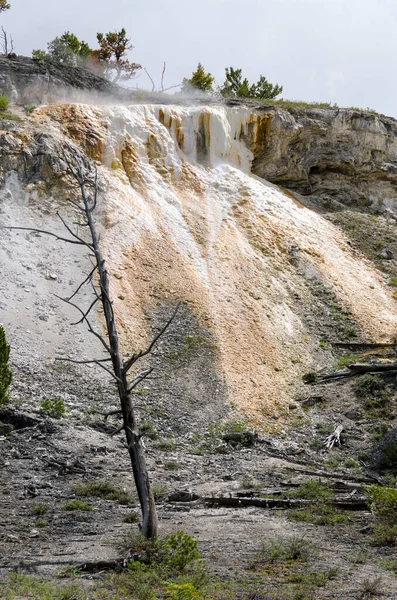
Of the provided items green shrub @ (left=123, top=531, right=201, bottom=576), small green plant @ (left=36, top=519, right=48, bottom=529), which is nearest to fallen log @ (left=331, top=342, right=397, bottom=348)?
small green plant @ (left=36, top=519, right=48, bottom=529)

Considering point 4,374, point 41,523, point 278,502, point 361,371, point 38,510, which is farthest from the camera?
point 361,371

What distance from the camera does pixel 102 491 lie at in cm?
1229

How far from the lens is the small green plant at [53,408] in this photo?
15.8 metres

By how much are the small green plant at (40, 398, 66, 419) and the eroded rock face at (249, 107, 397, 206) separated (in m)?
18.7

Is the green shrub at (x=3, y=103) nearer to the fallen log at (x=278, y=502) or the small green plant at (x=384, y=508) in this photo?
the fallen log at (x=278, y=502)

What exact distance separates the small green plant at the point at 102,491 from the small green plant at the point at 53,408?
3573 millimetres

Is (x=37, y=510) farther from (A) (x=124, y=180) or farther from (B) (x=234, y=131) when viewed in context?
(B) (x=234, y=131)

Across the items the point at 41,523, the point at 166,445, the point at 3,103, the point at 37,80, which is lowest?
the point at 166,445

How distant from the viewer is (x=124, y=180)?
2509 cm

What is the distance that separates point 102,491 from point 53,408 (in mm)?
4121

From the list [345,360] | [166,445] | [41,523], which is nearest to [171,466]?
[166,445]

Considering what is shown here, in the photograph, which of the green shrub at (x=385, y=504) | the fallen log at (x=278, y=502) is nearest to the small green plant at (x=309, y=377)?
the fallen log at (x=278, y=502)

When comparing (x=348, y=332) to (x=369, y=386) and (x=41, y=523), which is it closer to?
(x=369, y=386)

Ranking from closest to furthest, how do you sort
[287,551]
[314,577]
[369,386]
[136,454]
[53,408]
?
[314,577]
[287,551]
[136,454]
[53,408]
[369,386]
